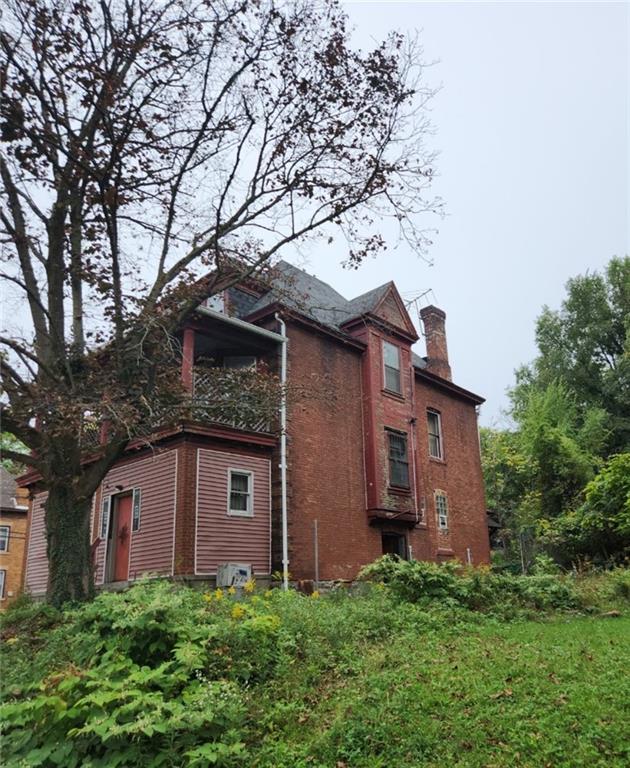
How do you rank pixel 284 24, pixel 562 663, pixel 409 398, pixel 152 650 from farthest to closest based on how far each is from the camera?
1. pixel 409 398
2. pixel 284 24
3. pixel 562 663
4. pixel 152 650

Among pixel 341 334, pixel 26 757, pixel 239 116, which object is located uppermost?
pixel 239 116

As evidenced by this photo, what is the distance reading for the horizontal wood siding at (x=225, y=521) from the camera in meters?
14.6

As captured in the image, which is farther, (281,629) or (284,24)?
(284,24)

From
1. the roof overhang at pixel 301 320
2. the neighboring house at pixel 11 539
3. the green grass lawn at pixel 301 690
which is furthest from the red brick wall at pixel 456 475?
the neighboring house at pixel 11 539

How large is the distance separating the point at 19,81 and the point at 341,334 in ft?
36.2

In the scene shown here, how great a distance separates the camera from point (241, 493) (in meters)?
15.8

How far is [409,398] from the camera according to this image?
21.1 meters

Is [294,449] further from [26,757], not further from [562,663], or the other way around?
[26,757]

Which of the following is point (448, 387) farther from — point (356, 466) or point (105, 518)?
point (105, 518)

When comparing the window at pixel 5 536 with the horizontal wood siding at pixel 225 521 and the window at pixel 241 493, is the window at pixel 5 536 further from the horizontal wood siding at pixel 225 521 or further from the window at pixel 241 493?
the horizontal wood siding at pixel 225 521

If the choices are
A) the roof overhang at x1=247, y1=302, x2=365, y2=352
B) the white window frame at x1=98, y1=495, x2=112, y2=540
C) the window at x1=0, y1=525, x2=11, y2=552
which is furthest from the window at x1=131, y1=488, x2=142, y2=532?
the window at x1=0, y1=525, x2=11, y2=552

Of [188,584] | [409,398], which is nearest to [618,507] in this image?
[409,398]

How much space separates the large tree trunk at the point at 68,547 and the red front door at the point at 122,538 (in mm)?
5421

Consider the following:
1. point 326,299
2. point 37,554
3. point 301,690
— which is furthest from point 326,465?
point 301,690
